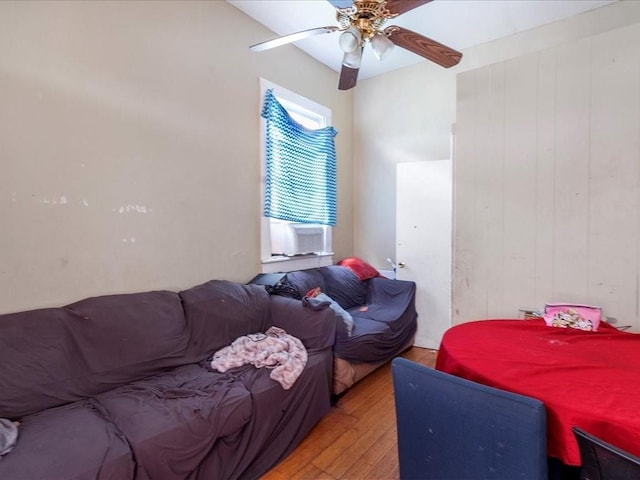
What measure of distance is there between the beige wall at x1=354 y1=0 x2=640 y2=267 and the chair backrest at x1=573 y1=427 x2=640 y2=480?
10.3 feet

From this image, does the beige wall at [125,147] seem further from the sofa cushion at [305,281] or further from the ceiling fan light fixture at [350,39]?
the ceiling fan light fixture at [350,39]


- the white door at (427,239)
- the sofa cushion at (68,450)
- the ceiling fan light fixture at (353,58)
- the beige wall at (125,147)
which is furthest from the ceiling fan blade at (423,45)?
the sofa cushion at (68,450)

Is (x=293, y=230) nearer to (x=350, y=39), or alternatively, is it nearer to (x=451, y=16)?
(x=350, y=39)

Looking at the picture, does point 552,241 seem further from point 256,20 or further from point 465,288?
point 256,20

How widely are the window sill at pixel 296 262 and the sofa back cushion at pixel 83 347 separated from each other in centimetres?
107

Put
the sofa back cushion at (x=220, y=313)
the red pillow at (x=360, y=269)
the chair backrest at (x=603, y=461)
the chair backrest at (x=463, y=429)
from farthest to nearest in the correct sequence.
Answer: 1. the red pillow at (x=360, y=269)
2. the sofa back cushion at (x=220, y=313)
3. the chair backrest at (x=463, y=429)
4. the chair backrest at (x=603, y=461)

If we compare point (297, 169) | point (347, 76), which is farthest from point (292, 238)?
point (347, 76)

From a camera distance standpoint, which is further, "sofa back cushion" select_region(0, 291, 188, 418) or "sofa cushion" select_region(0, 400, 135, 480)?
"sofa back cushion" select_region(0, 291, 188, 418)

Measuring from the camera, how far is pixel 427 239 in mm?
3443

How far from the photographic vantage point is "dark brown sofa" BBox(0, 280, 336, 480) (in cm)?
128

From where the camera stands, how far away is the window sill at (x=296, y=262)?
3.05m

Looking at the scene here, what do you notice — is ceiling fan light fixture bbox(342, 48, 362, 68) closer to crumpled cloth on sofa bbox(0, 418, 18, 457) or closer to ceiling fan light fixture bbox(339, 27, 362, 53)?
ceiling fan light fixture bbox(339, 27, 362, 53)

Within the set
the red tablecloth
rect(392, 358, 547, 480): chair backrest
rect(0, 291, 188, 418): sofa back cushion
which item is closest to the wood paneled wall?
the red tablecloth

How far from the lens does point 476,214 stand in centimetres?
230
